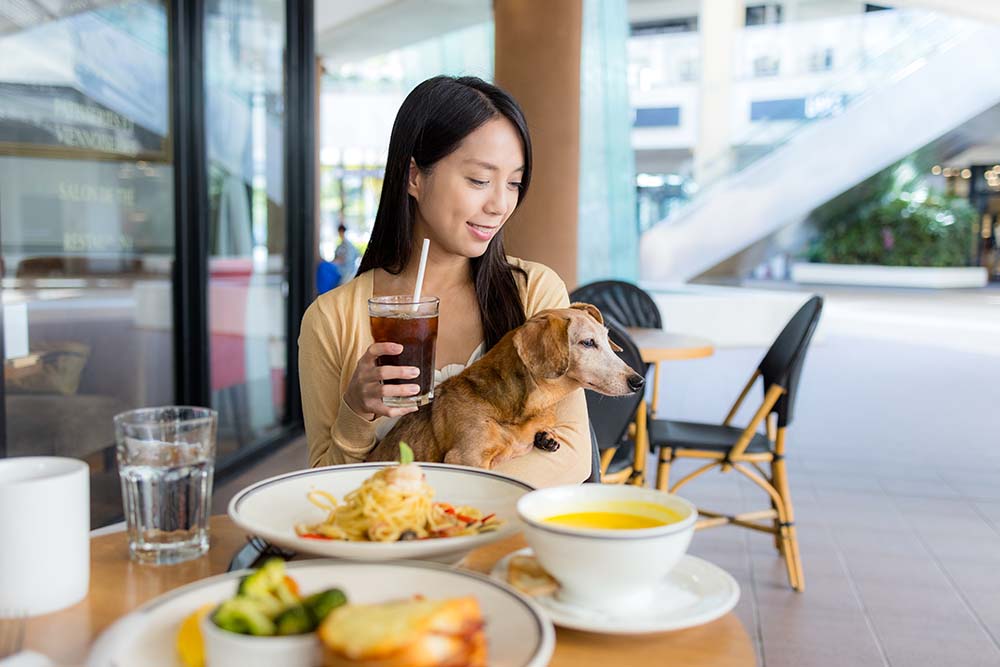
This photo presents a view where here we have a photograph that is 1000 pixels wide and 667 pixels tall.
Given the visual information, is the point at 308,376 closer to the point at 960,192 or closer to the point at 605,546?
the point at 605,546

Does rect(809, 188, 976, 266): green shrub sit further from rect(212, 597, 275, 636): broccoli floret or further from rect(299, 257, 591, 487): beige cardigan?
rect(212, 597, 275, 636): broccoli floret

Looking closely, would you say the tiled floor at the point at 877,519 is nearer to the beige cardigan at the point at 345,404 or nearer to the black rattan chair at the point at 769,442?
the black rattan chair at the point at 769,442

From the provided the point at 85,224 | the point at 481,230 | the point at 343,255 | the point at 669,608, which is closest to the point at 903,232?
the point at 343,255

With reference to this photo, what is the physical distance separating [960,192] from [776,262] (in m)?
5.56

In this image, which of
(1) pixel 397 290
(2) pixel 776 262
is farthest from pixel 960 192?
(1) pixel 397 290

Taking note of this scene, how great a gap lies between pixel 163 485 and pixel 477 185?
835mm

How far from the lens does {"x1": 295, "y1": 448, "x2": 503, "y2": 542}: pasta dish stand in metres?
0.91

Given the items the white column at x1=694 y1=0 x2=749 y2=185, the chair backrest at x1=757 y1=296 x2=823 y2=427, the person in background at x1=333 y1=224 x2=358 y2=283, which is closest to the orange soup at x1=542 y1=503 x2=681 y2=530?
the chair backrest at x1=757 y1=296 x2=823 y2=427

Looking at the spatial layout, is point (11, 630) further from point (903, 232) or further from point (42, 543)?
point (903, 232)

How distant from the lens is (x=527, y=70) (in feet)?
17.1

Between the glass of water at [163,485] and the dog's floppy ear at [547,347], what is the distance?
0.61 metres

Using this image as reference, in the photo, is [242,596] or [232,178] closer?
[242,596]

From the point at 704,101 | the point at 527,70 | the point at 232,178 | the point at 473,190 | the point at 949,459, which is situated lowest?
the point at 949,459

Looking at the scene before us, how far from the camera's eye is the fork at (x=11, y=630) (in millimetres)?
757
